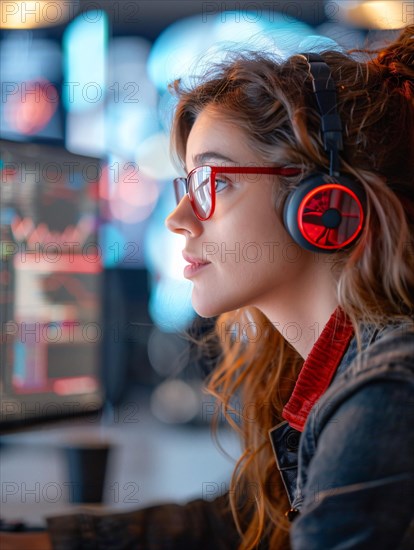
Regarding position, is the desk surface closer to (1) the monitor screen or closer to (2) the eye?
(1) the monitor screen

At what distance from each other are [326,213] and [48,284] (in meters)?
0.76

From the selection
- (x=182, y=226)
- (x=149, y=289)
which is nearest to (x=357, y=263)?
(x=182, y=226)

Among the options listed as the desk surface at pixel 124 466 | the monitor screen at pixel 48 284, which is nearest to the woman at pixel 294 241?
the desk surface at pixel 124 466

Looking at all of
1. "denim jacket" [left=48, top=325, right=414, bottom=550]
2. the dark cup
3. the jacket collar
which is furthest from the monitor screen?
"denim jacket" [left=48, top=325, right=414, bottom=550]

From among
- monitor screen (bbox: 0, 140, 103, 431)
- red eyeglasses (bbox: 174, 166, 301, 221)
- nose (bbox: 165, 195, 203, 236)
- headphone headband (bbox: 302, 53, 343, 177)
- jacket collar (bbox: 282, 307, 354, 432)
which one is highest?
headphone headband (bbox: 302, 53, 343, 177)

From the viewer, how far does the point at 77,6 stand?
511cm

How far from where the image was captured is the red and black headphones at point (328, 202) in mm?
899

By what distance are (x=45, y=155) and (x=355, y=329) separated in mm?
825

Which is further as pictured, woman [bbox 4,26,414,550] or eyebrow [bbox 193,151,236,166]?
eyebrow [bbox 193,151,236,166]

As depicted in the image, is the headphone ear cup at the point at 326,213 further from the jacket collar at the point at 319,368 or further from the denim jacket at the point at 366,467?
the denim jacket at the point at 366,467

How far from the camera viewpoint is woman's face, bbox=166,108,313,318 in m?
1.00

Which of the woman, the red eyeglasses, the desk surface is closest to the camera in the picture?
the woman

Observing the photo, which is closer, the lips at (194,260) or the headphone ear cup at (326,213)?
the headphone ear cup at (326,213)

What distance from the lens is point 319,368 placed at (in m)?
0.91
